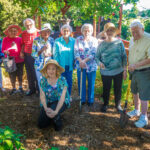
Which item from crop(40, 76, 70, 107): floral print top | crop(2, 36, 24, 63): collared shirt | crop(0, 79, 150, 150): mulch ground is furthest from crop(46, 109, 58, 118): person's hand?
crop(2, 36, 24, 63): collared shirt

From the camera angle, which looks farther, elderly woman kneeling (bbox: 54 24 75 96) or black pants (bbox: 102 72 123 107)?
elderly woman kneeling (bbox: 54 24 75 96)

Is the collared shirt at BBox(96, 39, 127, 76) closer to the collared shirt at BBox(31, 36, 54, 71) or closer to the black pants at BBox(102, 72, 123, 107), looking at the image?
the black pants at BBox(102, 72, 123, 107)

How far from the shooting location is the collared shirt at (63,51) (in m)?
3.69

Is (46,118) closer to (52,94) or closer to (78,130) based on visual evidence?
(52,94)

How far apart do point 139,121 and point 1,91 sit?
3969mm

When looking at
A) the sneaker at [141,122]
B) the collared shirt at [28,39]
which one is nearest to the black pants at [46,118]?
the sneaker at [141,122]

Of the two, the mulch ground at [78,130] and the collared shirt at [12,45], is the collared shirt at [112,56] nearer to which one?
the mulch ground at [78,130]

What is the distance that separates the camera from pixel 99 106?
4129 mm

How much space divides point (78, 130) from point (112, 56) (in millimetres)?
1613

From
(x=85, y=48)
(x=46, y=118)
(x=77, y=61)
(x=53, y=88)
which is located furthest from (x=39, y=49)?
(x=46, y=118)

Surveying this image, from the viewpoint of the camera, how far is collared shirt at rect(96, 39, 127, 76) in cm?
324

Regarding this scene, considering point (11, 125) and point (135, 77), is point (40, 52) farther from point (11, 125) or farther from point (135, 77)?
point (135, 77)

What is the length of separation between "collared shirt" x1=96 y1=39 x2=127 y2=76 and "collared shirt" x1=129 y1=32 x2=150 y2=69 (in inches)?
10.2

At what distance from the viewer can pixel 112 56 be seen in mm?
3273
